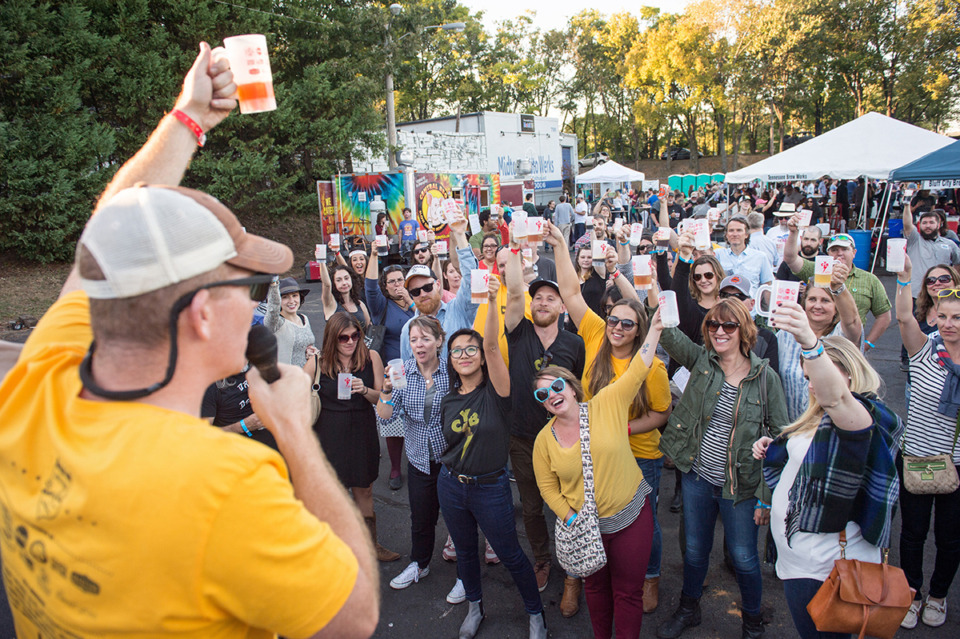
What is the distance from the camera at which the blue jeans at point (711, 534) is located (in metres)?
3.22

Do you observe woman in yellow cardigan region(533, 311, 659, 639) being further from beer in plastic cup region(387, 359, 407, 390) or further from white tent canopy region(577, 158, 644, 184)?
white tent canopy region(577, 158, 644, 184)

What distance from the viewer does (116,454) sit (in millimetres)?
1009

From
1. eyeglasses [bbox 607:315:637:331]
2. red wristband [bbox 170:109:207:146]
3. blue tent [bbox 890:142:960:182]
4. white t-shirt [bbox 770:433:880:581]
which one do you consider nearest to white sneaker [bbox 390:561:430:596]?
eyeglasses [bbox 607:315:637:331]

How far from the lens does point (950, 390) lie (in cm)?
317

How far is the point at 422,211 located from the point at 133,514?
19.0 m

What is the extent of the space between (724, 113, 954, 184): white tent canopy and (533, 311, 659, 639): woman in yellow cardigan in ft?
44.0

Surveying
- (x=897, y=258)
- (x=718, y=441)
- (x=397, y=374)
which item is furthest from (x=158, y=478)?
(x=897, y=258)

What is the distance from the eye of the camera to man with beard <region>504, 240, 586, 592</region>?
4.07 m

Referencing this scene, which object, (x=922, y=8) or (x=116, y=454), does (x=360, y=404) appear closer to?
(x=116, y=454)

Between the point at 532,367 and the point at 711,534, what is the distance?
5.03 ft

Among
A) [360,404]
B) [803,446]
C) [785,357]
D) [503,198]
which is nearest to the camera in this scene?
[803,446]

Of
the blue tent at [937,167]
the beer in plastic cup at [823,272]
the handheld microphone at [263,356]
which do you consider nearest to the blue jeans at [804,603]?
the beer in plastic cup at [823,272]

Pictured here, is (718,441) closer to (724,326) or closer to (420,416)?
(724,326)

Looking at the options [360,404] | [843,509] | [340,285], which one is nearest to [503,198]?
[340,285]
